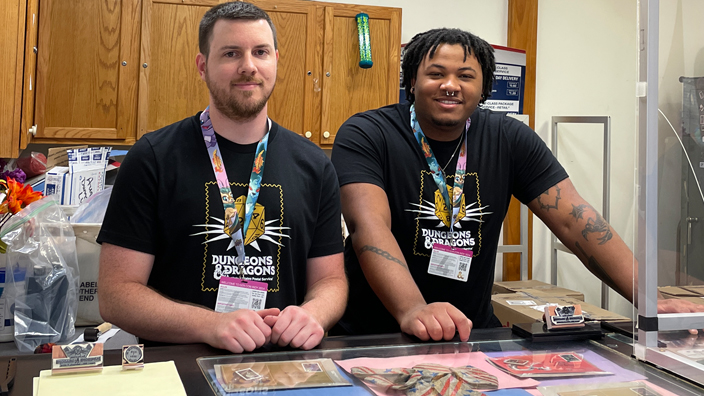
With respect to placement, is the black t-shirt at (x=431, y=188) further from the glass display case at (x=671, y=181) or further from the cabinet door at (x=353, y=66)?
the cabinet door at (x=353, y=66)

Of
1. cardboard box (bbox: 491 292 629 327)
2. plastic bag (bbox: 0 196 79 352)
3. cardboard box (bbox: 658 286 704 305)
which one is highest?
cardboard box (bbox: 658 286 704 305)

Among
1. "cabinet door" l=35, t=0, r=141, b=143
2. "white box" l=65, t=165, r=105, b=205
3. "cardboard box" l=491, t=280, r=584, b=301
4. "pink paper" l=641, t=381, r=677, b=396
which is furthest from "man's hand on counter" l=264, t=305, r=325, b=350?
"cardboard box" l=491, t=280, r=584, b=301

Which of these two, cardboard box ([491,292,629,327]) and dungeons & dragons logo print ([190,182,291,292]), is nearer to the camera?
dungeons & dragons logo print ([190,182,291,292])

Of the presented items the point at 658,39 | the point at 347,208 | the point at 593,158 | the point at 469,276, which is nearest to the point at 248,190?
the point at 347,208

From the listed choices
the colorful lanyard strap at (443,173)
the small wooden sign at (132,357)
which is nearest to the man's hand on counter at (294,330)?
the small wooden sign at (132,357)

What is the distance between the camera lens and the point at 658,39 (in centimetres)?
94

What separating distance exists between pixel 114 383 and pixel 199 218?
587 mm

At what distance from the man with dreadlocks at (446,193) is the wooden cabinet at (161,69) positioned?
1.43 metres

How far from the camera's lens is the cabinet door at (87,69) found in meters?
2.75

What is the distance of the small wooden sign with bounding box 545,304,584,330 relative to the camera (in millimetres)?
1113

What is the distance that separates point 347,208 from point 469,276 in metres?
0.37

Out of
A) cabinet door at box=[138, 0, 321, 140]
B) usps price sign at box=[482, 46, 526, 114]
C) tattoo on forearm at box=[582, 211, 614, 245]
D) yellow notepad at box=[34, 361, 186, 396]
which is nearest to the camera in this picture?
yellow notepad at box=[34, 361, 186, 396]

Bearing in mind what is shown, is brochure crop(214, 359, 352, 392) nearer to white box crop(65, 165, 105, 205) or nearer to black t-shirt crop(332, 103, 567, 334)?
black t-shirt crop(332, 103, 567, 334)

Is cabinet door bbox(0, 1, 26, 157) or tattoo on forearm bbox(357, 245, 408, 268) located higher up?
cabinet door bbox(0, 1, 26, 157)
